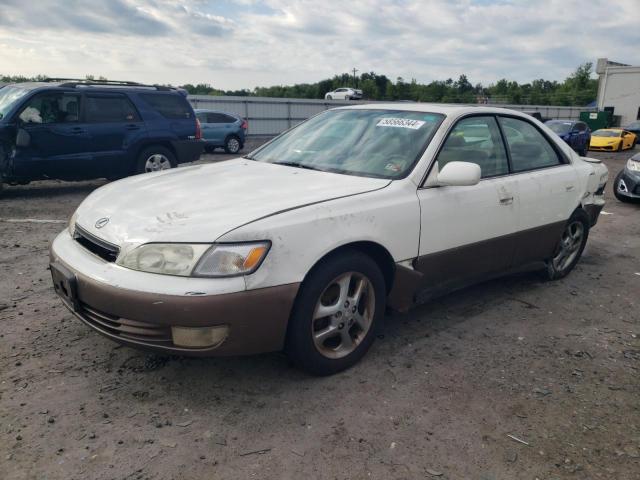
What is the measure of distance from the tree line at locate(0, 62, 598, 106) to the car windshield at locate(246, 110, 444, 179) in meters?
60.9

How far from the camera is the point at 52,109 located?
8172 mm

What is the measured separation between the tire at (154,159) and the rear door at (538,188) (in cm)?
664

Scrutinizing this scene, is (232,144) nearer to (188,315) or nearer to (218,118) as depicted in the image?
(218,118)

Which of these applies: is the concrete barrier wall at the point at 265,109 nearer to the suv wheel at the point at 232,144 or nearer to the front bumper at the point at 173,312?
the suv wheel at the point at 232,144

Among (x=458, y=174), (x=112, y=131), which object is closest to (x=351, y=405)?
(x=458, y=174)

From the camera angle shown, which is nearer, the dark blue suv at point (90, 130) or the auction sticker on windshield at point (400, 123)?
the auction sticker on windshield at point (400, 123)

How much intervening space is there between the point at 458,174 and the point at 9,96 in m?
7.85

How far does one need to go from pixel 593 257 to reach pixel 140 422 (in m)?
5.19

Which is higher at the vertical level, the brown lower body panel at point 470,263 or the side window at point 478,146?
the side window at point 478,146

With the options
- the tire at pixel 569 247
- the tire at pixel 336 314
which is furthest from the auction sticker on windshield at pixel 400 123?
the tire at pixel 569 247

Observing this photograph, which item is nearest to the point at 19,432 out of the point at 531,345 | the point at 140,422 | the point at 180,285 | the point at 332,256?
the point at 140,422

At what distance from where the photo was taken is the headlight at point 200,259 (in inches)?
98.7

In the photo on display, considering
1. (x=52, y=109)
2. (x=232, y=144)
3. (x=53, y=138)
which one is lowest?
(x=232, y=144)

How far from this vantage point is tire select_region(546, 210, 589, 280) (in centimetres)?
478
